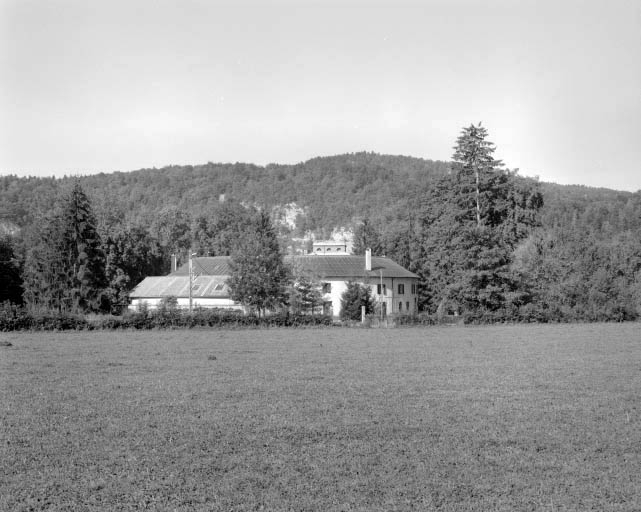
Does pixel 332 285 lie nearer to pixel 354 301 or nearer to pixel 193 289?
pixel 193 289

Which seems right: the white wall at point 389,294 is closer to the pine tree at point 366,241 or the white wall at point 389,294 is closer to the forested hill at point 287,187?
the pine tree at point 366,241

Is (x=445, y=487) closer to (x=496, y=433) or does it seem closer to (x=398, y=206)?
(x=496, y=433)

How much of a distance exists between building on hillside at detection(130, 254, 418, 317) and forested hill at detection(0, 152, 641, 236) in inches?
1856

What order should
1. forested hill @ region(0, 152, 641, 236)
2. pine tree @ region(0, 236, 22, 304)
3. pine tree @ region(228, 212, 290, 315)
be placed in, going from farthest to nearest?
1. forested hill @ region(0, 152, 641, 236)
2. pine tree @ region(0, 236, 22, 304)
3. pine tree @ region(228, 212, 290, 315)

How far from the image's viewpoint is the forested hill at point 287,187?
144m

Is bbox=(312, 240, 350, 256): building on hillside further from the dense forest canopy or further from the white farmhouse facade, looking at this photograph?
the white farmhouse facade

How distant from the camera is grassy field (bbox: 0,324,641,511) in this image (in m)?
Result: 9.27

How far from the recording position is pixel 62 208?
6738 centimetres

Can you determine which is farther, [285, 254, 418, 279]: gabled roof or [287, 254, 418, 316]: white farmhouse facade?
[285, 254, 418, 279]: gabled roof

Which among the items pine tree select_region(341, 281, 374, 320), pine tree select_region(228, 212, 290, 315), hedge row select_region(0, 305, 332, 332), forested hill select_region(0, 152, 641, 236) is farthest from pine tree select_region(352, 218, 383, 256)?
hedge row select_region(0, 305, 332, 332)

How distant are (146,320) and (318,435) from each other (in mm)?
37764

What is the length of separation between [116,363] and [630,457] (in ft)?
59.1

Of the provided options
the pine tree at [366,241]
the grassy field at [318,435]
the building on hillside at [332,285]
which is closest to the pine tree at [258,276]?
the building on hillside at [332,285]

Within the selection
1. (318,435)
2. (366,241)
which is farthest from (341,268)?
(318,435)
